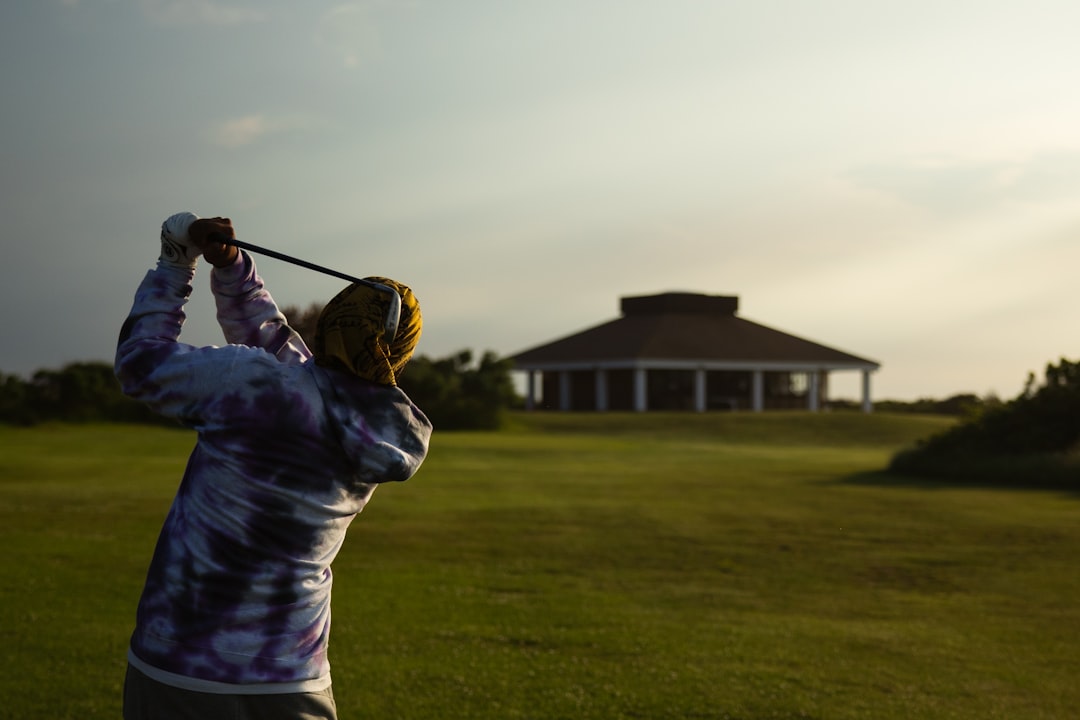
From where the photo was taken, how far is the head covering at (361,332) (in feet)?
9.03

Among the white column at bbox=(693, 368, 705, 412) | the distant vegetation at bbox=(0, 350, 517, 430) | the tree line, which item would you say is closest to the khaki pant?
the tree line

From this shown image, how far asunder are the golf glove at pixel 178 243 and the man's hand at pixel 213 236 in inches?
0.6

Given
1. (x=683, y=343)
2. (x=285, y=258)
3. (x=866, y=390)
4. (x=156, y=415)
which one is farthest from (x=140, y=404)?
(x=866, y=390)

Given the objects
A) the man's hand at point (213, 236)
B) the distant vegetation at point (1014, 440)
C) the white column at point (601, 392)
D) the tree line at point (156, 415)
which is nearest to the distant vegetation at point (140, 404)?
the tree line at point (156, 415)

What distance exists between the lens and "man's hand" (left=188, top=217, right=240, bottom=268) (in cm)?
280

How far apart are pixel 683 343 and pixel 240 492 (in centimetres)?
6318

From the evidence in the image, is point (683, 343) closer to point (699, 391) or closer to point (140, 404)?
point (699, 391)

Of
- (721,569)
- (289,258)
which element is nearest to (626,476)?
(721,569)

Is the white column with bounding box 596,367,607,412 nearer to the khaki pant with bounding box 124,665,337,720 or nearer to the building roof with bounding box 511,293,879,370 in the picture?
the building roof with bounding box 511,293,879,370

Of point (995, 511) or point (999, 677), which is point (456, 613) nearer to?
point (999, 677)

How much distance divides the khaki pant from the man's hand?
3.42 feet

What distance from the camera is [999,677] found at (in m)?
8.03

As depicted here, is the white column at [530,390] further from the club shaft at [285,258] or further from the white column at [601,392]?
the club shaft at [285,258]

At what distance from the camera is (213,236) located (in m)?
2.83
